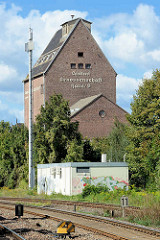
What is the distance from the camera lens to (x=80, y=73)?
2611 inches

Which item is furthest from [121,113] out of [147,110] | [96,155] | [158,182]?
[158,182]

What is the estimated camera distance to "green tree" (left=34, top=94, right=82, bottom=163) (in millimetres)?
42469

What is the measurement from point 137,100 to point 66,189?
1175 centimetres

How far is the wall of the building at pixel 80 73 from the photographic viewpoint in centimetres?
6475

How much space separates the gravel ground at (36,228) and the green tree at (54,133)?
21.6 metres

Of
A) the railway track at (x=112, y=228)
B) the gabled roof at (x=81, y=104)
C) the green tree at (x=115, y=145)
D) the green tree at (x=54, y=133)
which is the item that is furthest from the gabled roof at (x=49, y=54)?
the railway track at (x=112, y=228)

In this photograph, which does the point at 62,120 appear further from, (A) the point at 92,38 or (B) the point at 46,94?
(A) the point at 92,38

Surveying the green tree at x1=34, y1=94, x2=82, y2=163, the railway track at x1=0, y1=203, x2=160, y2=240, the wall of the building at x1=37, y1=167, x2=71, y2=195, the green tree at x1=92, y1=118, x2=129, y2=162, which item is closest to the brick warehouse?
the green tree at x1=92, y1=118, x2=129, y2=162

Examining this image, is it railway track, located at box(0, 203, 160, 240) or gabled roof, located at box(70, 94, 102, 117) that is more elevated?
gabled roof, located at box(70, 94, 102, 117)

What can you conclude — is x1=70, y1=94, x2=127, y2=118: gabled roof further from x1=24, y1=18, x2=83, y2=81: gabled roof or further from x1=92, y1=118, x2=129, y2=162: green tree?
x1=24, y1=18, x2=83, y2=81: gabled roof

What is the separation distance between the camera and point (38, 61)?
75.9 meters

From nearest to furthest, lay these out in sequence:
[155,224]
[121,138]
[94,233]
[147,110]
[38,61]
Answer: [94,233]
[155,224]
[147,110]
[121,138]
[38,61]

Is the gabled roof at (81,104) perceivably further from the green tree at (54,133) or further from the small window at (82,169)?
the small window at (82,169)

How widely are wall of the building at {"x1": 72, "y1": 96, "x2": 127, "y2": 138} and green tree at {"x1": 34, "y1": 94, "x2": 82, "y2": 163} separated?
14.2m
